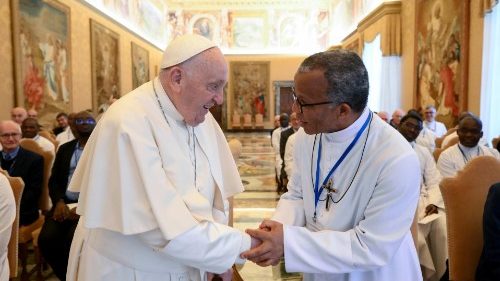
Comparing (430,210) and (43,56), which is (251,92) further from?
(430,210)

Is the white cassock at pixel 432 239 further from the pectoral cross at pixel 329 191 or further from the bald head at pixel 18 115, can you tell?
the bald head at pixel 18 115

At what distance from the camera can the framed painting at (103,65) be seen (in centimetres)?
1255

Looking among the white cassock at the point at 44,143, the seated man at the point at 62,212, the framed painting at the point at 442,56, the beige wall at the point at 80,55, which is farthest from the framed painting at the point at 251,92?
the seated man at the point at 62,212

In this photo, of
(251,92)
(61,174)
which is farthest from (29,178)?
(251,92)

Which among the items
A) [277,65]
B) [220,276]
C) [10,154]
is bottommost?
[220,276]

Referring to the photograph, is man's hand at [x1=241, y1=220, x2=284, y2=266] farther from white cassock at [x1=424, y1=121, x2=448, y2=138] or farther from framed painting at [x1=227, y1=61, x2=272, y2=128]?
framed painting at [x1=227, y1=61, x2=272, y2=128]

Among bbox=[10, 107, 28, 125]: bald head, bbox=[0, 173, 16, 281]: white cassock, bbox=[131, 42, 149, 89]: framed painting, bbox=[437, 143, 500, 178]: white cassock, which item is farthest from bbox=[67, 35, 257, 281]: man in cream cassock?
bbox=[131, 42, 149, 89]: framed painting

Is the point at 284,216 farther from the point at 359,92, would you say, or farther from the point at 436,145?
the point at 436,145

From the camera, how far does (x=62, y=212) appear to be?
3.84 meters

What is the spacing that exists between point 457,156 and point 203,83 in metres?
4.18

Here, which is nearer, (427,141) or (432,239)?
(432,239)

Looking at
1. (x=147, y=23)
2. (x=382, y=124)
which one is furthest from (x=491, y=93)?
(x=147, y=23)

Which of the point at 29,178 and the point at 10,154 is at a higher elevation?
the point at 10,154

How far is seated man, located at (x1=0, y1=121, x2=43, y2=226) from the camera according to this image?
455 centimetres
